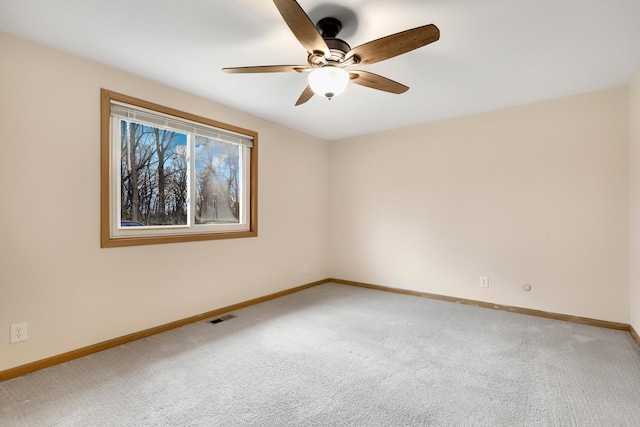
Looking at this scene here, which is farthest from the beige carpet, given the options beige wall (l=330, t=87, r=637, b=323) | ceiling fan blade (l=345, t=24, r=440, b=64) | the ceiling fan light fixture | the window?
ceiling fan blade (l=345, t=24, r=440, b=64)

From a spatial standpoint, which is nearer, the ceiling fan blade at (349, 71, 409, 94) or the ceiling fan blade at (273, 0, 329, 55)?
the ceiling fan blade at (273, 0, 329, 55)

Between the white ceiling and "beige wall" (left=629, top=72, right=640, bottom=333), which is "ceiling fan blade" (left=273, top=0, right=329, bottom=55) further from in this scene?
"beige wall" (left=629, top=72, right=640, bottom=333)

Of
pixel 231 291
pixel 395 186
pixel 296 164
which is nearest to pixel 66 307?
pixel 231 291

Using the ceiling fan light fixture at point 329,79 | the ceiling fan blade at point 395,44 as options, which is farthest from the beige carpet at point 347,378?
the ceiling fan blade at point 395,44

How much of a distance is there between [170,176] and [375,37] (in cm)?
219

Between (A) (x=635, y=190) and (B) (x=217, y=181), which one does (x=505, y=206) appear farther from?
(B) (x=217, y=181)

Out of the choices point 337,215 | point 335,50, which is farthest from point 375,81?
point 337,215

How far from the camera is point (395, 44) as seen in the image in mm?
1645

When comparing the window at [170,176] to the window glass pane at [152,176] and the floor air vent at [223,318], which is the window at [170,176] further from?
the floor air vent at [223,318]

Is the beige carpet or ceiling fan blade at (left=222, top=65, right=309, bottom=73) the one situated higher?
ceiling fan blade at (left=222, top=65, right=309, bottom=73)

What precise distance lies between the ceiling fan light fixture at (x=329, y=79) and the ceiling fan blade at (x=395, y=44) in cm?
10

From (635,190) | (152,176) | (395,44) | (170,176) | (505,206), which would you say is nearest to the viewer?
(395,44)

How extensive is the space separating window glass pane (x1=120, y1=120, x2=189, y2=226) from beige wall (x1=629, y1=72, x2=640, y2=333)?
4013 mm

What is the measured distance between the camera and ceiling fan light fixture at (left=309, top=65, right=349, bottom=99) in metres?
1.87
